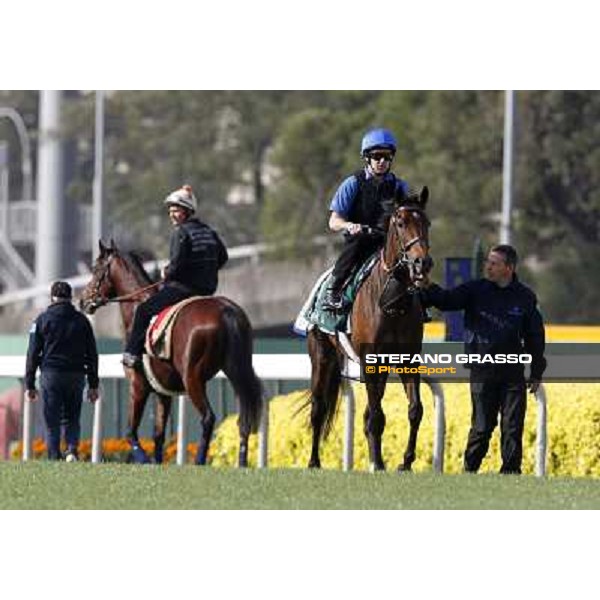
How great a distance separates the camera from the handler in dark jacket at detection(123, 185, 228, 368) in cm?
1620

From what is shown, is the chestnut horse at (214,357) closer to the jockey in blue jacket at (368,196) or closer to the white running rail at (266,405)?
the white running rail at (266,405)

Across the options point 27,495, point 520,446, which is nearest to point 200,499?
point 27,495

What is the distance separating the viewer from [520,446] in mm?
15008

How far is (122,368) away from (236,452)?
52.4 inches

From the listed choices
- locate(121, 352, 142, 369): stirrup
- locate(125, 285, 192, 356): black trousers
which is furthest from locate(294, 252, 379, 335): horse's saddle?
locate(121, 352, 142, 369): stirrup

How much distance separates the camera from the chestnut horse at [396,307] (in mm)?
14094

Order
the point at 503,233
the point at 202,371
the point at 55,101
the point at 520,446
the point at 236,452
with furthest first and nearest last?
the point at 55,101
the point at 503,233
the point at 236,452
the point at 202,371
the point at 520,446

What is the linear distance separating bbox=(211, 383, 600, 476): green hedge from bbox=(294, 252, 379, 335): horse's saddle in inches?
32.6

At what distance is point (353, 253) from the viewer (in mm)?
14898

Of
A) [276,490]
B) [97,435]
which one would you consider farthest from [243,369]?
[276,490]

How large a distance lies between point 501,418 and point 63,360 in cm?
351

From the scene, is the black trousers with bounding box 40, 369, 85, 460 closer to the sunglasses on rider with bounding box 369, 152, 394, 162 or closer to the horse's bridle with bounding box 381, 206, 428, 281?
the sunglasses on rider with bounding box 369, 152, 394, 162

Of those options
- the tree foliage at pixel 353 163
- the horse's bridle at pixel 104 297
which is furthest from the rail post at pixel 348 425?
the tree foliage at pixel 353 163

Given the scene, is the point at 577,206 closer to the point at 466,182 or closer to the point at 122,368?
the point at 466,182
